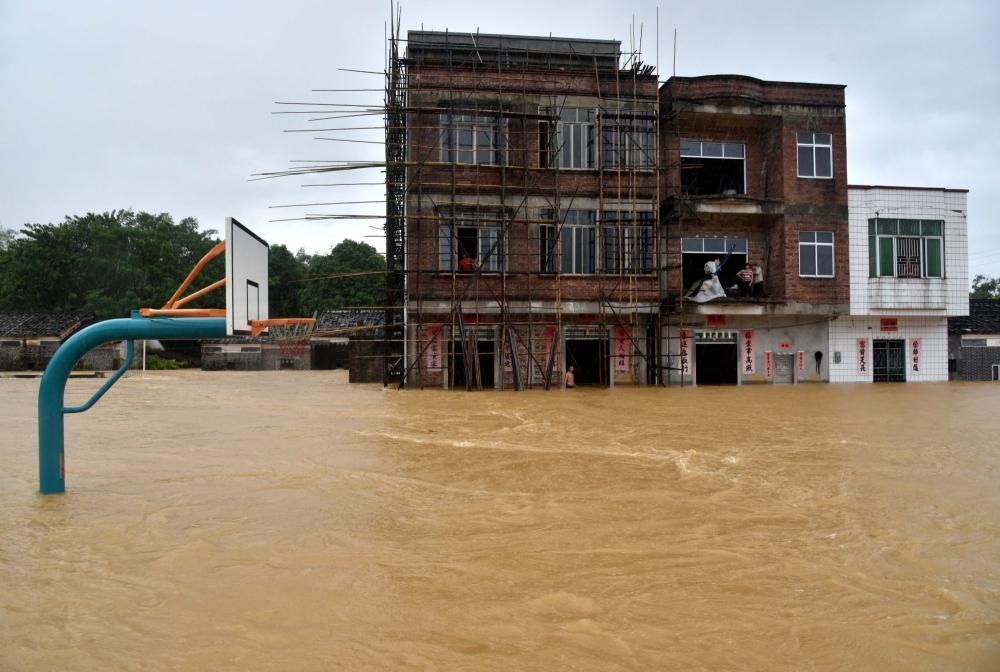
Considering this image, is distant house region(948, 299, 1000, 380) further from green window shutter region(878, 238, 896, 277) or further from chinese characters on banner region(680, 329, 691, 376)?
chinese characters on banner region(680, 329, 691, 376)

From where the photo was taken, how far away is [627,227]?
23.2m

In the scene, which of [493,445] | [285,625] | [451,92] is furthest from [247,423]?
[451,92]

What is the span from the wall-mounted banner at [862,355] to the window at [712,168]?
21.7 feet

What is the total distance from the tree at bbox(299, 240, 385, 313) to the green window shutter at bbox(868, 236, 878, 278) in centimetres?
3423

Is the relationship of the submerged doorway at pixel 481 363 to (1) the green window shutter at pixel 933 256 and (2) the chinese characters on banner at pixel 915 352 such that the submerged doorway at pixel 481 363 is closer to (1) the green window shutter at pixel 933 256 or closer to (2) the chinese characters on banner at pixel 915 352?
(2) the chinese characters on banner at pixel 915 352

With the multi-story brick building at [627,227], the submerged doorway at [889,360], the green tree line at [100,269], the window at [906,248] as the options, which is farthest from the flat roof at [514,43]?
the green tree line at [100,269]

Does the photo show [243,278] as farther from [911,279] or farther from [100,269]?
[100,269]

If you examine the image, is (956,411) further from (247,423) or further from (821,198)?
(247,423)

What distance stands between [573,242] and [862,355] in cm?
1090

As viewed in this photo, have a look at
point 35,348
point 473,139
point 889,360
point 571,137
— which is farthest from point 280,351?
point 889,360

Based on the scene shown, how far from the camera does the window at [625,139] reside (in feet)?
76.0

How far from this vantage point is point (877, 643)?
3396 millimetres

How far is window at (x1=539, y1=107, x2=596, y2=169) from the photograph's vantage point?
22922 millimetres

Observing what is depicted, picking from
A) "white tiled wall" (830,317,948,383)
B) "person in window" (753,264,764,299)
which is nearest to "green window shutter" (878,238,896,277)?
"white tiled wall" (830,317,948,383)
